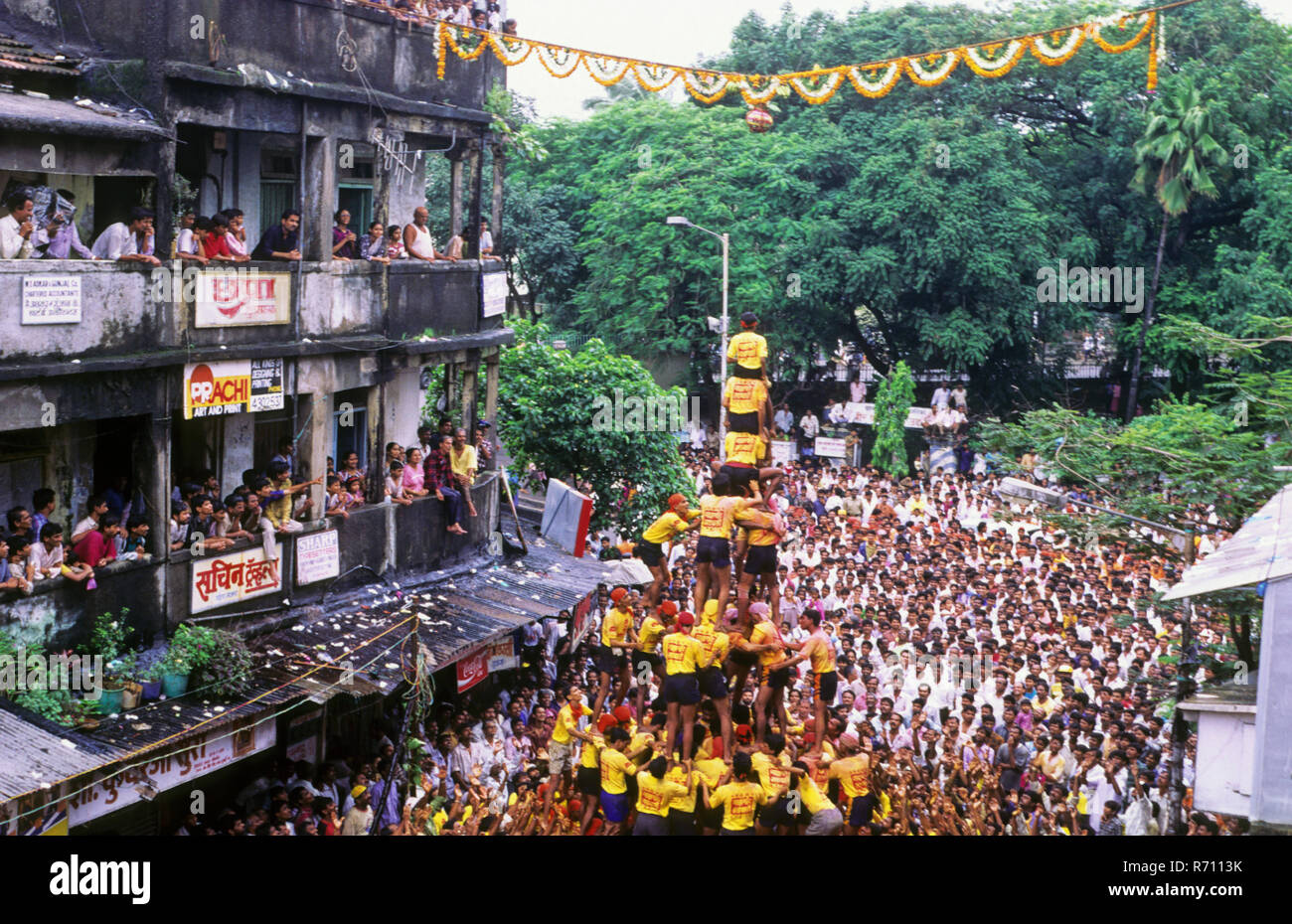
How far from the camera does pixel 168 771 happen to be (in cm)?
1337

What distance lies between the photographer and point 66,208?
14898 mm

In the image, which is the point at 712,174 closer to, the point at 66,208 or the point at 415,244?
the point at 415,244

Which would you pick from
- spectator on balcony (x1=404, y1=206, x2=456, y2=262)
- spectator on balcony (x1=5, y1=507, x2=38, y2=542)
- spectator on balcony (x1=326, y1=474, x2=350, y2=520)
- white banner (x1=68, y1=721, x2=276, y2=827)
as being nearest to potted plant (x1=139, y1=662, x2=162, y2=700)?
white banner (x1=68, y1=721, x2=276, y2=827)

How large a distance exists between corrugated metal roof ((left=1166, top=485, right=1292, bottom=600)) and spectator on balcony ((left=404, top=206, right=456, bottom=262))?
1041 cm

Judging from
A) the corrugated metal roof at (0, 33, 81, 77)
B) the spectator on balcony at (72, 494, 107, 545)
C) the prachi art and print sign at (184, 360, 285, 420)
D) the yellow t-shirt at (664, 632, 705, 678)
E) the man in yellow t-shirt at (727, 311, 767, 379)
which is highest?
the corrugated metal roof at (0, 33, 81, 77)

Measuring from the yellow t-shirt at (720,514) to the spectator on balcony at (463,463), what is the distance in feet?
21.6

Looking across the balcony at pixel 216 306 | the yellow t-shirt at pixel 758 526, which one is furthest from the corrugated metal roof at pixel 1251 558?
the balcony at pixel 216 306

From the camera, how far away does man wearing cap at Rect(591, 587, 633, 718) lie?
47.8ft

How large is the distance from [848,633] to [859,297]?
62.5ft

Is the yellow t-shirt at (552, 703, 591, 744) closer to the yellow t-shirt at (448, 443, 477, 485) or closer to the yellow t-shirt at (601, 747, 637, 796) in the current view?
the yellow t-shirt at (601, 747, 637, 796)

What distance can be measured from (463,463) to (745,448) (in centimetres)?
683

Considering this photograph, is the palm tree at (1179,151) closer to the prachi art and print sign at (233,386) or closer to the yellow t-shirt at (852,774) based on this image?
the prachi art and print sign at (233,386)

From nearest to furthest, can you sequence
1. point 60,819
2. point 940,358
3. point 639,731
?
1. point 60,819
2. point 639,731
3. point 940,358

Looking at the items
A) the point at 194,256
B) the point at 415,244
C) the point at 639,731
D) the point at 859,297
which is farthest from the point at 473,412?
the point at 859,297
